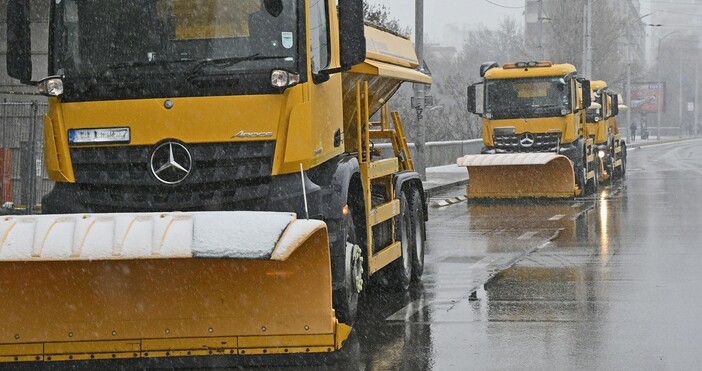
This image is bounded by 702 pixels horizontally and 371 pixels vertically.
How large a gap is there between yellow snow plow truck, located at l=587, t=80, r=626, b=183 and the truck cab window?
22.4 metres

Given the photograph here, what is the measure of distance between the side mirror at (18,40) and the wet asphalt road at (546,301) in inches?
121

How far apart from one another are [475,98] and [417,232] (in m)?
14.8

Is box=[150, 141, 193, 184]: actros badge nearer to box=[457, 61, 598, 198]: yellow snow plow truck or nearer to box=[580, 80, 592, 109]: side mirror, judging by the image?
box=[457, 61, 598, 198]: yellow snow plow truck

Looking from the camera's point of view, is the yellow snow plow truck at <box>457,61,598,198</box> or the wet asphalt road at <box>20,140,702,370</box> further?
the yellow snow plow truck at <box>457,61,598,198</box>

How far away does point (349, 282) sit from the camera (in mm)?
9344

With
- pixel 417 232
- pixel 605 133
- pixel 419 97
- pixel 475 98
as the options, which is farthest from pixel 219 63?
pixel 605 133

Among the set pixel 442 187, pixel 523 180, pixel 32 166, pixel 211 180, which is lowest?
pixel 442 187

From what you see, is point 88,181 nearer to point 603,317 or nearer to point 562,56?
point 603,317

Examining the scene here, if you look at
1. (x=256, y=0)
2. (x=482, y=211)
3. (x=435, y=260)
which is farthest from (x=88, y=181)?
(x=482, y=211)

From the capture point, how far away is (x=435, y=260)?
602 inches

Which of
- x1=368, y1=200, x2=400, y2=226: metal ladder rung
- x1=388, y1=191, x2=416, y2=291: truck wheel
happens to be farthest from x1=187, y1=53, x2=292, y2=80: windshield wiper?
x1=388, y1=191, x2=416, y2=291: truck wheel

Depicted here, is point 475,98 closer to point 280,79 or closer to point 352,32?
point 352,32

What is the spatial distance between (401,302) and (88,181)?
3.63 metres

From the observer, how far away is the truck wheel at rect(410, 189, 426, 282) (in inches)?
507
